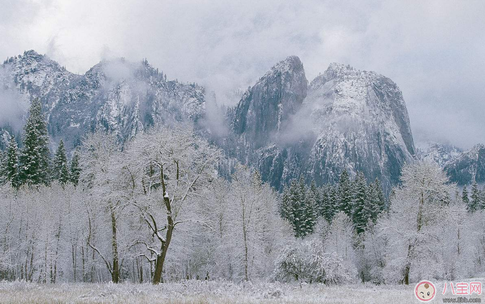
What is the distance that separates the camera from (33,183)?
49375mm

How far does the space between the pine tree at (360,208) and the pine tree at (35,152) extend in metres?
54.6

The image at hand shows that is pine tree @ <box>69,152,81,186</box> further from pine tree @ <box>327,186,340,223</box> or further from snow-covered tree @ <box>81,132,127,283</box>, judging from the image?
pine tree @ <box>327,186,340,223</box>

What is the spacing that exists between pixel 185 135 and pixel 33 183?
41066 millimetres

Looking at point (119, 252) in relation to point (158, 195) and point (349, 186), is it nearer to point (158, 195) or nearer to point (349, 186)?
point (158, 195)

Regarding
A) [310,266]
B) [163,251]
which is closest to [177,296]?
[163,251]

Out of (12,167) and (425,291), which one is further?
(12,167)

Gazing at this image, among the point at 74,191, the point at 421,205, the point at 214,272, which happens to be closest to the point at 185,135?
the point at 421,205

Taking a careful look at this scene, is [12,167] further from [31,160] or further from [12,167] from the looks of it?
[31,160]

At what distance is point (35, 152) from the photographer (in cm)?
5028

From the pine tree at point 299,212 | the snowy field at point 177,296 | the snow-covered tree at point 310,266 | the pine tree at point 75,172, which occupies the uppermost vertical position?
the pine tree at point 75,172

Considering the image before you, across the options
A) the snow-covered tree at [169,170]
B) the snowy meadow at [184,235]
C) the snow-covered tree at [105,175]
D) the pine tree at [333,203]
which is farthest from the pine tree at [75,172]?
the pine tree at [333,203]

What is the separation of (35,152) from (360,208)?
56806mm

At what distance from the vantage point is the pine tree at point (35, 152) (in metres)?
49.6

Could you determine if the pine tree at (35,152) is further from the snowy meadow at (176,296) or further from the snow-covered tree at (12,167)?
the snowy meadow at (176,296)
